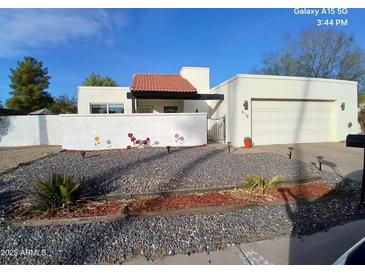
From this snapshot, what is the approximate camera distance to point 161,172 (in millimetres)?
5973

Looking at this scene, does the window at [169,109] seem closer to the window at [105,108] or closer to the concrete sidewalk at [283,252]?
the window at [105,108]

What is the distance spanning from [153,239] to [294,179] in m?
3.92

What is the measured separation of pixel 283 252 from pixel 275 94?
1011cm

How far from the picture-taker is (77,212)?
12.7 ft

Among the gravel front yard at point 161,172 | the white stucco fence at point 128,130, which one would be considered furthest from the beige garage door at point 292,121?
the gravel front yard at point 161,172

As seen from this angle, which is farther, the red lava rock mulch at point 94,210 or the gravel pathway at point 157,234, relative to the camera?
the red lava rock mulch at point 94,210

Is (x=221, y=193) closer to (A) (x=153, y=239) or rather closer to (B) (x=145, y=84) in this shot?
(A) (x=153, y=239)

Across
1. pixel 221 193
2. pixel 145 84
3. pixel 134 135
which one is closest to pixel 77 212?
pixel 221 193

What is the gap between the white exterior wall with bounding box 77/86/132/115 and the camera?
48.8ft

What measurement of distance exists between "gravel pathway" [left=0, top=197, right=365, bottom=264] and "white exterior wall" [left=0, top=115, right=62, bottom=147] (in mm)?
14145

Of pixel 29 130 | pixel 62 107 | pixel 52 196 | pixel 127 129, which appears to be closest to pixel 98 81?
pixel 62 107

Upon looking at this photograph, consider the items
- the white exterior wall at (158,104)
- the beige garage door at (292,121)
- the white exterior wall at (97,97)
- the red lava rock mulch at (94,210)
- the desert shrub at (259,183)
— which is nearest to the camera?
the red lava rock mulch at (94,210)

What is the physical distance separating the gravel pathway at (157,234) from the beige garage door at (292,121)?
800cm

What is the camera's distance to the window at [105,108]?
1530 cm
